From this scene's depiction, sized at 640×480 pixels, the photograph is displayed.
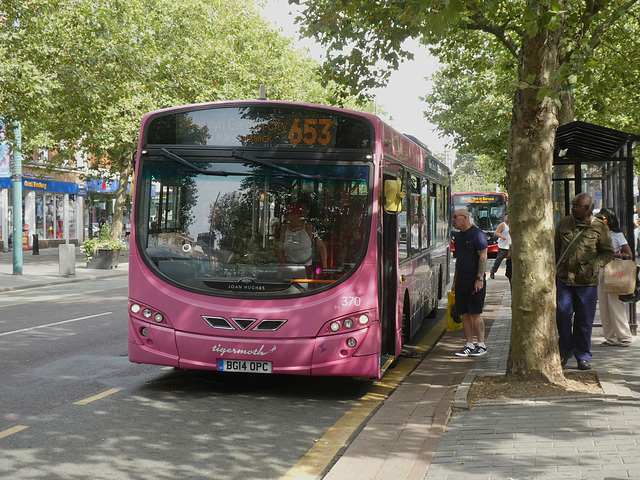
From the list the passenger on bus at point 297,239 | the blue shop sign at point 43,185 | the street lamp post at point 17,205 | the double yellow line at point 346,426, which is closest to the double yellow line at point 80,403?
the passenger on bus at point 297,239

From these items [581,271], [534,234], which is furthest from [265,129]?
[581,271]

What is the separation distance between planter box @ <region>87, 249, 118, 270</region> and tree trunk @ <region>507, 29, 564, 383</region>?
22261 millimetres

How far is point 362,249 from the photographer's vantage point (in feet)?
24.6

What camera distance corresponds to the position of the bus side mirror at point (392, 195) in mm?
7574

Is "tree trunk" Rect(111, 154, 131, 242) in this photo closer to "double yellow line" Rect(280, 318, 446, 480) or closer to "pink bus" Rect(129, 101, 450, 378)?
"double yellow line" Rect(280, 318, 446, 480)

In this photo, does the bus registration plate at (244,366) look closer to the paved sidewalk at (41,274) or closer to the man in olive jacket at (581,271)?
the man in olive jacket at (581,271)

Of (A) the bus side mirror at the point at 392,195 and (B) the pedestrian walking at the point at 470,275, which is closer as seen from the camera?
(A) the bus side mirror at the point at 392,195

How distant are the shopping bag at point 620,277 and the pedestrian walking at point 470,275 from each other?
139cm

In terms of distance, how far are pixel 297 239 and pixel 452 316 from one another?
14.9ft

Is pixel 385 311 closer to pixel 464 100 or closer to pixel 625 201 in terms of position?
pixel 625 201

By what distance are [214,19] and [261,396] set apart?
112 ft

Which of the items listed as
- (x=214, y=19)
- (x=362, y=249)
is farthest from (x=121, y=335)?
(x=214, y=19)

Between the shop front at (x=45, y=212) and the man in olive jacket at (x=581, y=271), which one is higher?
the shop front at (x=45, y=212)

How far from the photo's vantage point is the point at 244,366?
7336mm
